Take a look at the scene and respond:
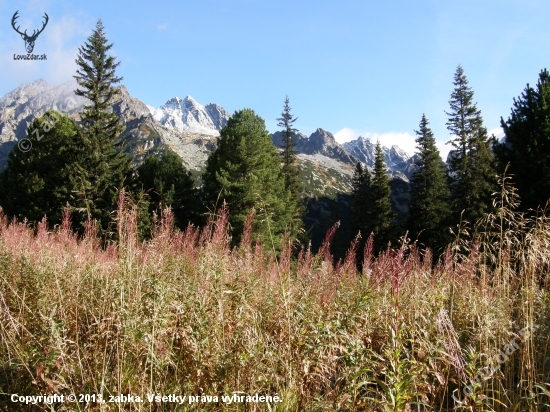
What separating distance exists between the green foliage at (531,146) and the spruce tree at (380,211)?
12.1 meters

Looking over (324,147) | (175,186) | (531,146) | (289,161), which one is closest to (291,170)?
(289,161)

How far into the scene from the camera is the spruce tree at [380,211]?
2986cm

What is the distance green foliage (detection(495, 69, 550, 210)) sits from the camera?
51.3ft

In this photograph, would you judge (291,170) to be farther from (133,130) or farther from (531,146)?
(133,130)

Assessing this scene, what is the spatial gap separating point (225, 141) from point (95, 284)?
22.7 meters

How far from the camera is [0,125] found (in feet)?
567

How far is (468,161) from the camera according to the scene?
83.8ft

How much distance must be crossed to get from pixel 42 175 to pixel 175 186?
9.61 meters

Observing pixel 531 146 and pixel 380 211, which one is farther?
pixel 380 211

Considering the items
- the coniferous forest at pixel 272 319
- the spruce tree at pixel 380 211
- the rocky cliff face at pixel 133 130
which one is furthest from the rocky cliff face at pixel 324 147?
the coniferous forest at pixel 272 319

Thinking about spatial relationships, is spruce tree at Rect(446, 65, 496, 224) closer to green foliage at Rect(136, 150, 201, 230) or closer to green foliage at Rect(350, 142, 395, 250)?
green foliage at Rect(350, 142, 395, 250)

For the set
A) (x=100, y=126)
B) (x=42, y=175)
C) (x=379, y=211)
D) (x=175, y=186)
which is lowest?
(x=379, y=211)

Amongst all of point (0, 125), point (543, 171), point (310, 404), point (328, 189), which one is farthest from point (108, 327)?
point (0, 125)

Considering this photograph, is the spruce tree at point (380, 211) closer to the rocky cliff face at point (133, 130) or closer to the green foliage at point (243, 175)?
the green foliage at point (243, 175)
